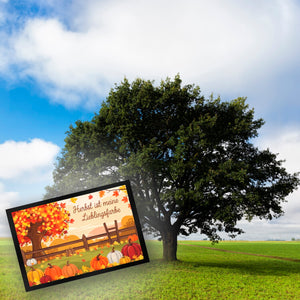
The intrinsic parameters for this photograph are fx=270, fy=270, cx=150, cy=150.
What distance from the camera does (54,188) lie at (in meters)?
18.8

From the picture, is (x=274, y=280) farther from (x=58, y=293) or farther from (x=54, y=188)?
(x=54, y=188)

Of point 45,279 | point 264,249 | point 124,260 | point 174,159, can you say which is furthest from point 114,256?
point 264,249

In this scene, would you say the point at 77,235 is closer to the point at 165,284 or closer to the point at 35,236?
the point at 35,236

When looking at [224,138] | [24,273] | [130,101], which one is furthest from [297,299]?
[130,101]

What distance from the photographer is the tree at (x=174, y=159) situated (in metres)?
16.9

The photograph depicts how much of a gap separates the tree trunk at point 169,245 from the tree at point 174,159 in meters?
0.07

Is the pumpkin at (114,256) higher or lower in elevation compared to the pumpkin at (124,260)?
higher

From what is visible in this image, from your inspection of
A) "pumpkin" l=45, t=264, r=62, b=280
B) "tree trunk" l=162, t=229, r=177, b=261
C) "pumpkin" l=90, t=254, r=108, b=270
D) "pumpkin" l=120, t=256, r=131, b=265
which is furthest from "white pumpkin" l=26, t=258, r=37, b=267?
"tree trunk" l=162, t=229, r=177, b=261

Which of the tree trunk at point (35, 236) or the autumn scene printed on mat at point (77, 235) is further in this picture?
the tree trunk at point (35, 236)

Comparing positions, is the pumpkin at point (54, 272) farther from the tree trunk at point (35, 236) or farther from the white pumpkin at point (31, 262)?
the tree trunk at point (35, 236)

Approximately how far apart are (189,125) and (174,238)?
798 centimetres

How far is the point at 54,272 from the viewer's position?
622 centimetres

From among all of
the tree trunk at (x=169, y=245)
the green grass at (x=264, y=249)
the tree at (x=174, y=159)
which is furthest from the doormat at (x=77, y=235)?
the green grass at (x=264, y=249)

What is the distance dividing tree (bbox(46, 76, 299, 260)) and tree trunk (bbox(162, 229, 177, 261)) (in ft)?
0.21
